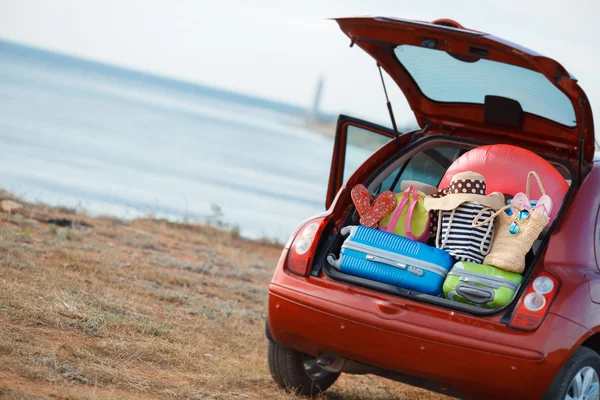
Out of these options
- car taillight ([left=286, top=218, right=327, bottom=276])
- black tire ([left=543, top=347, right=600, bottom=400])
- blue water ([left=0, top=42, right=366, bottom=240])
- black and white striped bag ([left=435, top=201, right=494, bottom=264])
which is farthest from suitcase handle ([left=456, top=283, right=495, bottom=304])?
blue water ([left=0, top=42, right=366, bottom=240])

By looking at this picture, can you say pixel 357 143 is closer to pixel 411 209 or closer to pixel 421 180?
pixel 421 180

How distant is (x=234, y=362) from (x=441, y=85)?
2268 millimetres

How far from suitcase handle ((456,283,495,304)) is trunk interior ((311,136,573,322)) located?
9 cm

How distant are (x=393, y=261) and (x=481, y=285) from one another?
48cm

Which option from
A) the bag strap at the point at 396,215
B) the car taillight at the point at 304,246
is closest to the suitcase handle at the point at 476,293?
the bag strap at the point at 396,215

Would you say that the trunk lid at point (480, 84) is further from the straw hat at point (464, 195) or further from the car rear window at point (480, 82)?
the straw hat at point (464, 195)

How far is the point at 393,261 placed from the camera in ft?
15.3

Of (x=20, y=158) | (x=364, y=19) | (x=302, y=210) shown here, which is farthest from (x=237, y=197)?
(x=364, y=19)

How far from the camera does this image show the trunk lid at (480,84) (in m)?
4.73

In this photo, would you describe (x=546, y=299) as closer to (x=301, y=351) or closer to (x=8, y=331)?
(x=301, y=351)

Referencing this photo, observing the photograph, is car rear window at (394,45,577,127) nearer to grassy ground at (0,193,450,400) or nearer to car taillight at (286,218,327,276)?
car taillight at (286,218,327,276)

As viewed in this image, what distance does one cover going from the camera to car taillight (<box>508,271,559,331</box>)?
4195 mm

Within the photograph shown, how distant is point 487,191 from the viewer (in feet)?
17.2

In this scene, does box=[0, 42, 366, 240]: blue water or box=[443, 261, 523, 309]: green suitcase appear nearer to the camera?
box=[443, 261, 523, 309]: green suitcase
